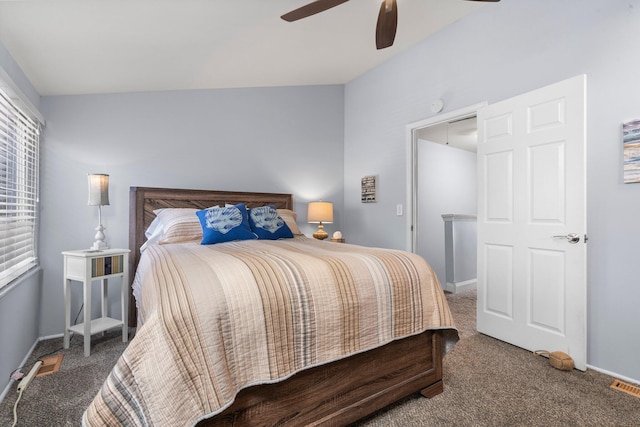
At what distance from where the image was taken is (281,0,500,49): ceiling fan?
71.3 inches

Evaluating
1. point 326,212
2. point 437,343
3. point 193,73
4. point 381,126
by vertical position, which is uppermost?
point 193,73

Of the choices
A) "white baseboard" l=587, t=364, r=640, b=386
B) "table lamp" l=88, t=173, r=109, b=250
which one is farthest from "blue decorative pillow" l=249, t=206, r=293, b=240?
"white baseboard" l=587, t=364, r=640, b=386

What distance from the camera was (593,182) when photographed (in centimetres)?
212

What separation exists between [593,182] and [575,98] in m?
0.58

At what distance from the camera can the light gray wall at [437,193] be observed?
4.29 metres

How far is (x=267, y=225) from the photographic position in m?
2.87

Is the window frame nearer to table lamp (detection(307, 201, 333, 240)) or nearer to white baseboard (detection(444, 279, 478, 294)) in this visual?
table lamp (detection(307, 201, 333, 240))

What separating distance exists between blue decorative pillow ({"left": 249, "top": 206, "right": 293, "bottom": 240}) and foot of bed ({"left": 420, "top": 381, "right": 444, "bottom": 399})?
1.68 m

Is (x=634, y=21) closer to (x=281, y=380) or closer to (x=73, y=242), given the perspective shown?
(x=281, y=380)

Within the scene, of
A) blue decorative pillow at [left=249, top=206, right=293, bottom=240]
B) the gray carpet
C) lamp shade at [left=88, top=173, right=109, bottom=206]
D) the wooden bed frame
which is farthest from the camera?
blue decorative pillow at [left=249, top=206, right=293, bottom=240]

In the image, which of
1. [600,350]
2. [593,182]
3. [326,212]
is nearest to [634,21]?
[593,182]

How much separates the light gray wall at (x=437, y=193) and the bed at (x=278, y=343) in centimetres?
258

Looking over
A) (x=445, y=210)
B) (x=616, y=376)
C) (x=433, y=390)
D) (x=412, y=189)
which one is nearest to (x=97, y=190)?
(x=433, y=390)

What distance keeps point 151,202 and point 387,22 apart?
253 cm
